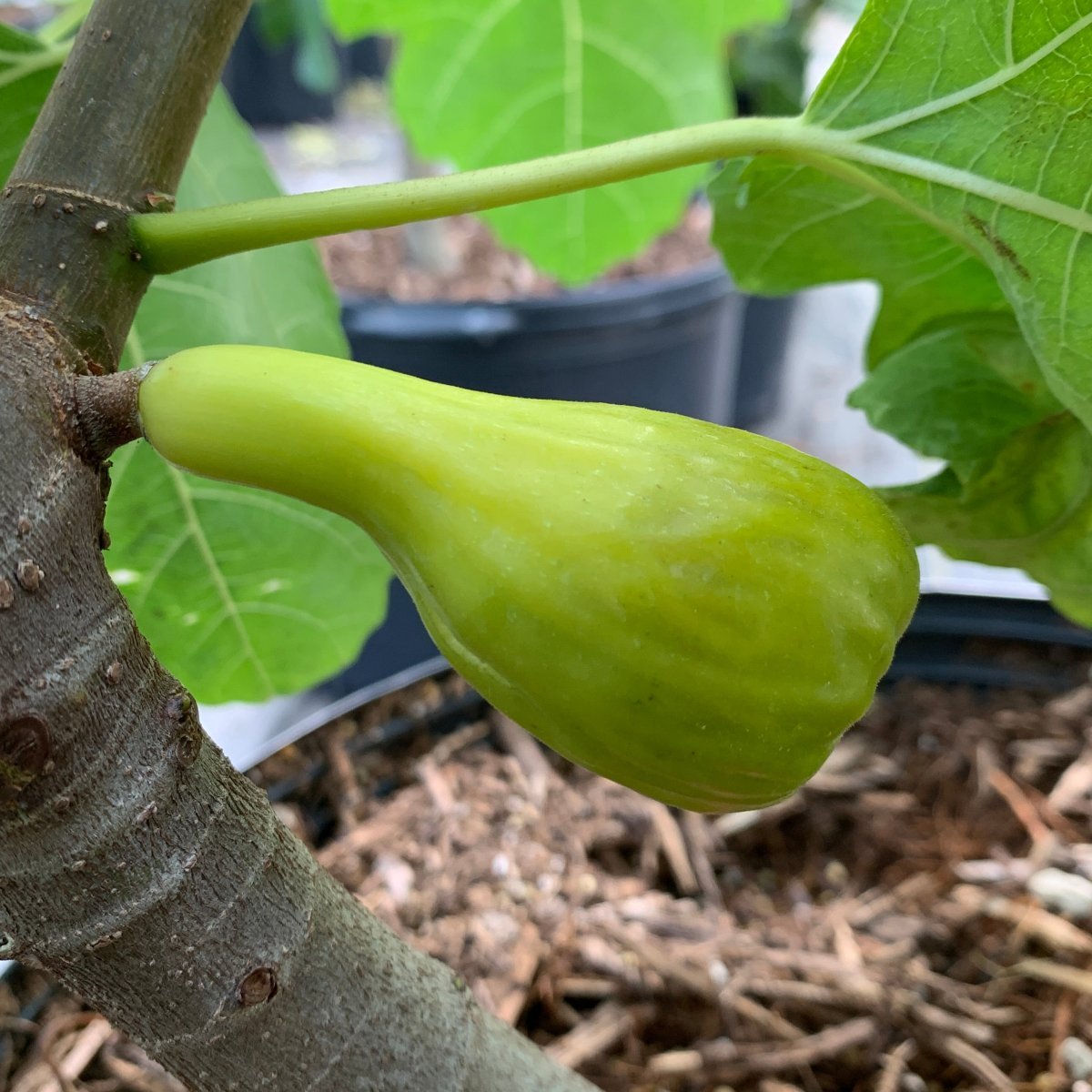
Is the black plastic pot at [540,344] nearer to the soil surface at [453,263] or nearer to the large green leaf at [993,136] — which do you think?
the soil surface at [453,263]

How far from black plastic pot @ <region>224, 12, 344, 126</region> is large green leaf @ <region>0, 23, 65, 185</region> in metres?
3.10

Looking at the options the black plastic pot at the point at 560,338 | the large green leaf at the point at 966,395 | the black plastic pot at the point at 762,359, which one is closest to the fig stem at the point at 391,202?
the large green leaf at the point at 966,395

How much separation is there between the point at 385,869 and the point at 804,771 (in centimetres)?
52

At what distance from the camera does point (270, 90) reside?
3.33 meters

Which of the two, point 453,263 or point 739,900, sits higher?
point 453,263

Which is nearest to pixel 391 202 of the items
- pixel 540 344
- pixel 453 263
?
pixel 540 344

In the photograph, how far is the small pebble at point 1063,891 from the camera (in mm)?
673

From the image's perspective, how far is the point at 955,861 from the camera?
29.1 inches

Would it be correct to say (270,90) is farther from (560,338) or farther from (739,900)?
(739,900)

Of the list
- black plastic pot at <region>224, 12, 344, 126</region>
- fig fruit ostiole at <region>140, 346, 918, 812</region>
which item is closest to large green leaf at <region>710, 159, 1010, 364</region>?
fig fruit ostiole at <region>140, 346, 918, 812</region>

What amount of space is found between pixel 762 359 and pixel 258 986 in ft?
5.59

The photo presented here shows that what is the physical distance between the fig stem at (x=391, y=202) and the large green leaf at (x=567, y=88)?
20.0 inches

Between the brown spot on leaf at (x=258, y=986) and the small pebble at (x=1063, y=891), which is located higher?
the brown spot on leaf at (x=258, y=986)

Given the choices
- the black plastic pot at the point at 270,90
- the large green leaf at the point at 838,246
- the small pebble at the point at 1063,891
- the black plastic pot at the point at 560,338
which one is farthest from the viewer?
the black plastic pot at the point at 270,90
